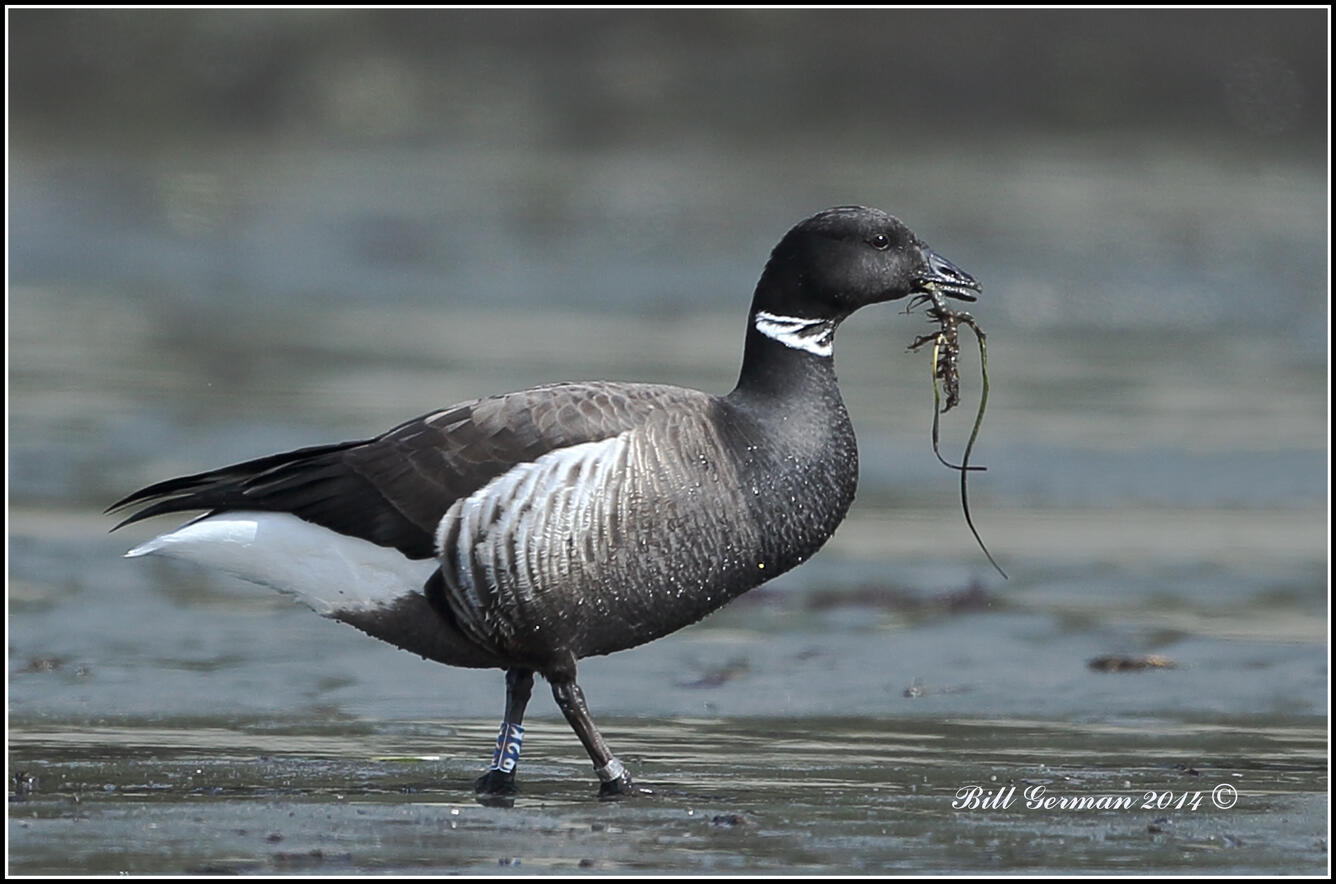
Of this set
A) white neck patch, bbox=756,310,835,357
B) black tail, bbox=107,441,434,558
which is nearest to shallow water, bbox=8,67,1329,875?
black tail, bbox=107,441,434,558

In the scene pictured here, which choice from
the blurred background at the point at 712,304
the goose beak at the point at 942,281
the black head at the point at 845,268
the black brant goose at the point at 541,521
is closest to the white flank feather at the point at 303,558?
the black brant goose at the point at 541,521

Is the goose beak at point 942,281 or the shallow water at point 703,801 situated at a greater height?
the goose beak at point 942,281

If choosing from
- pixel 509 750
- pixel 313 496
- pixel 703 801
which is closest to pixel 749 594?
pixel 509 750

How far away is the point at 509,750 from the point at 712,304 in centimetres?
1454

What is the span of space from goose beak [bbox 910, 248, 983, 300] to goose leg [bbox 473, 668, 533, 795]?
215cm

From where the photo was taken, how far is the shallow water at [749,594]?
24.9 feet

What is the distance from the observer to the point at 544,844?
7195mm

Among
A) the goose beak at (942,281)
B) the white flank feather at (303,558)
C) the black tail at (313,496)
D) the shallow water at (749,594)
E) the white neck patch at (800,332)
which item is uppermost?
the goose beak at (942,281)

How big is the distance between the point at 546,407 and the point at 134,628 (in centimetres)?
380

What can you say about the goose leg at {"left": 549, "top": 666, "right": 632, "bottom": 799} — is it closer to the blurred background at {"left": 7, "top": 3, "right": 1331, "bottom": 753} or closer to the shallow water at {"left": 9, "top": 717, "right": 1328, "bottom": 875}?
the shallow water at {"left": 9, "top": 717, "right": 1328, "bottom": 875}

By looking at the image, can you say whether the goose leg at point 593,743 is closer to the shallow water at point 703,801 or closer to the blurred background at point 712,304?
the shallow water at point 703,801

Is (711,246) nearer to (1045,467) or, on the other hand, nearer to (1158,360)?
(1158,360)

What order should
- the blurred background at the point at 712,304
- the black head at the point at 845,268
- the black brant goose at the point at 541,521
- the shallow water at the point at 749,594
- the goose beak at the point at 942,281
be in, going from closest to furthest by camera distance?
1. the shallow water at the point at 749,594
2. the black brant goose at the point at 541,521
3. the black head at the point at 845,268
4. the goose beak at the point at 942,281
5. the blurred background at the point at 712,304

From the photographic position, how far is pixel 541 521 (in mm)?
7809
